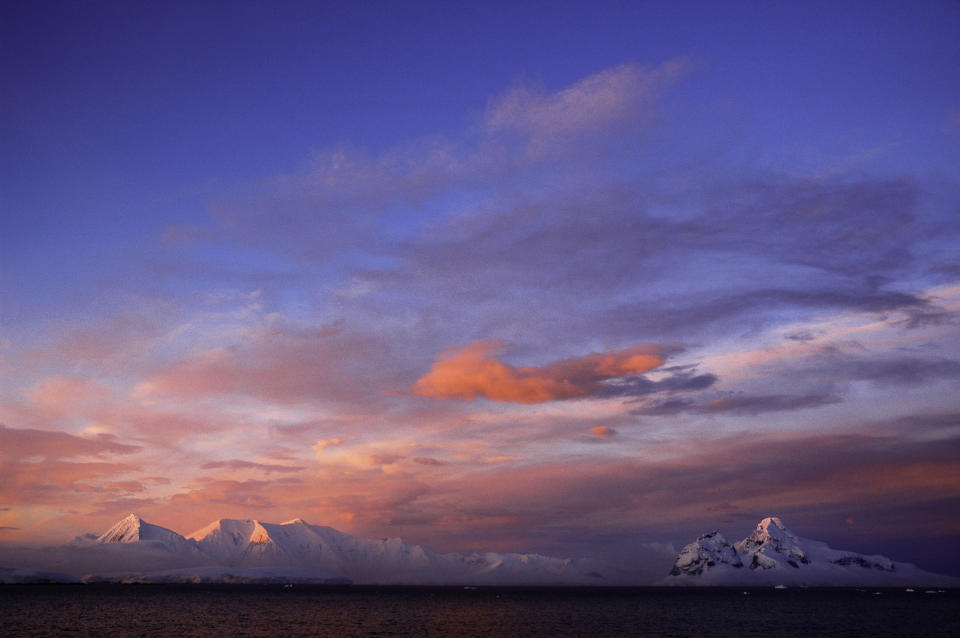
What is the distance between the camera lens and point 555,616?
199 metres

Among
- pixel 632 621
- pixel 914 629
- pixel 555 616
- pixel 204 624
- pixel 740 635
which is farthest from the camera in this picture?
pixel 555 616

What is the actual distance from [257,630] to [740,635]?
98932 millimetres

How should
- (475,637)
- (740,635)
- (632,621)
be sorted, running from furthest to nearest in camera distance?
(632,621) → (740,635) → (475,637)

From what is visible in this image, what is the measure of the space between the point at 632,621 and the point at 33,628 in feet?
448

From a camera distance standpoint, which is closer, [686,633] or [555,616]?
[686,633]

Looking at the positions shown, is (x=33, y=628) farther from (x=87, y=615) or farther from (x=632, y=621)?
(x=632, y=621)

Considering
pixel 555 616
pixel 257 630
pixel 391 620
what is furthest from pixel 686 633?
pixel 257 630

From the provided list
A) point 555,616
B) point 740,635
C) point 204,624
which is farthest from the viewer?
point 555,616

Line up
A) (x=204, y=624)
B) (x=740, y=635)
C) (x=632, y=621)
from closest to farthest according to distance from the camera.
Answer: (x=740, y=635) → (x=204, y=624) → (x=632, y=621)

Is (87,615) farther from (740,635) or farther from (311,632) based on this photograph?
(740,635)

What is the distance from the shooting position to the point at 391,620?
178 metres

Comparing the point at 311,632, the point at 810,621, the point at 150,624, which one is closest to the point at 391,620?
the point at 311,632

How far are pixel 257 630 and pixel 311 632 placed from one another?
1239 centimetres

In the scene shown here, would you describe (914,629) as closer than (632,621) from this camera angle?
Yes
